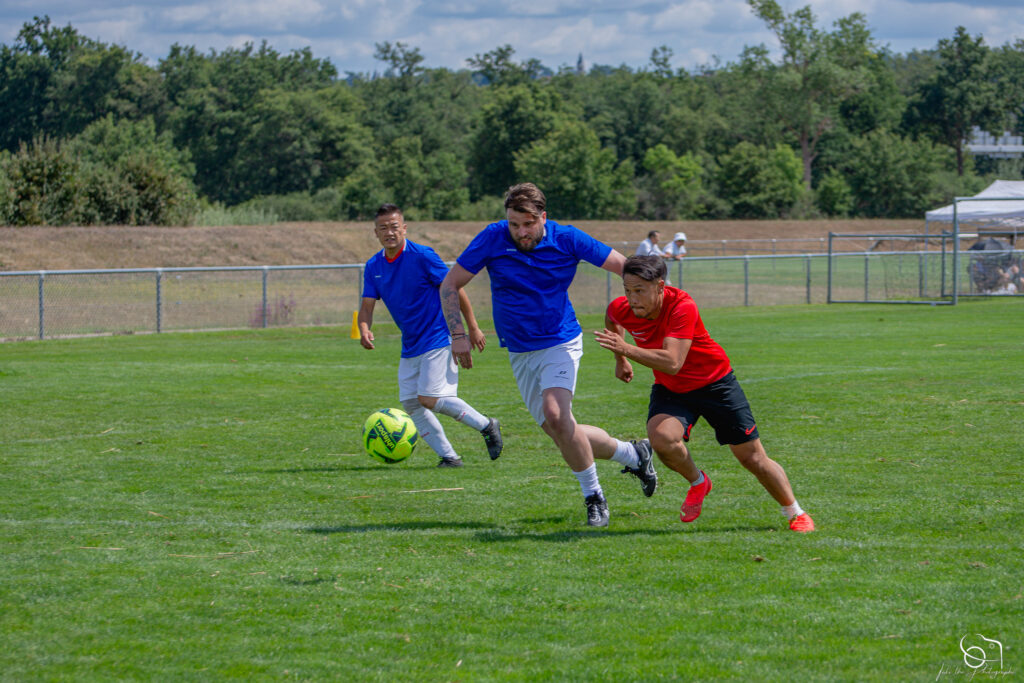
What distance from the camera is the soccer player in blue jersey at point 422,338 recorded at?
28.3 ft

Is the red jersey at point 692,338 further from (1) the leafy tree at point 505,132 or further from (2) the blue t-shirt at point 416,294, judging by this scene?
(1) the leafy tree at point 505,132

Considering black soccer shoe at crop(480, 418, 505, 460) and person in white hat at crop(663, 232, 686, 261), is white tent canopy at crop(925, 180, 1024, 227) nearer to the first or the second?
person in white hat at crop(663, 232, 686, 261)

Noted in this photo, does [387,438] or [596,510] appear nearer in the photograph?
[596,510]

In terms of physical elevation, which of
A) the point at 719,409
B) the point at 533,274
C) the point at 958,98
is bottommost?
the point at 719,409

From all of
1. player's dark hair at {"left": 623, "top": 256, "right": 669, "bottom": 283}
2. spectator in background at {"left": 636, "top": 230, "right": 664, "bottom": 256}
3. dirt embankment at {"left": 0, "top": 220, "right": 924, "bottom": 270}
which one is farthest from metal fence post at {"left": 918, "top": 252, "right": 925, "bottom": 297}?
player's dark hair at {"left": 623, "top": 256, "right": 669, "bottom": 283}

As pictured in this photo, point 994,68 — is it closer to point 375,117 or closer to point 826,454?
point 375,117

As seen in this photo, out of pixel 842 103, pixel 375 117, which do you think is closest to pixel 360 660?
pixel 375 117

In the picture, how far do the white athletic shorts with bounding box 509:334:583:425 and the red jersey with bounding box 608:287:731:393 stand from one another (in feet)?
1.20

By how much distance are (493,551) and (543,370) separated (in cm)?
117

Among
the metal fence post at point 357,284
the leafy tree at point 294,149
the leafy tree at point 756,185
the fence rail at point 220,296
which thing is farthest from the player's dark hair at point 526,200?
the leafy tree at point 294,149

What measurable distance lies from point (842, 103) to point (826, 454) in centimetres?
8724

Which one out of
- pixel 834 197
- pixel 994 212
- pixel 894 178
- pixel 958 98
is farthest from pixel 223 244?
pixel 958 98

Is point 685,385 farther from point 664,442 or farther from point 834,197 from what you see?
point 834,197

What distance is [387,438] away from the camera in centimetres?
861
